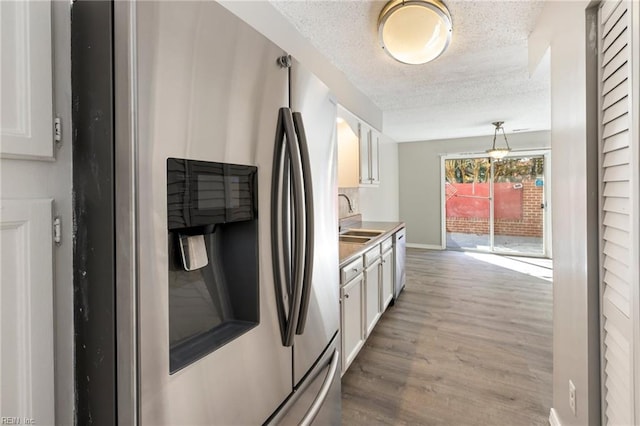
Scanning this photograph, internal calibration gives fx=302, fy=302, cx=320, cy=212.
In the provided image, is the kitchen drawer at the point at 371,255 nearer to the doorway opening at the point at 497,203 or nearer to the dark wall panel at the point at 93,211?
the dark wall panel at the point at 93,211

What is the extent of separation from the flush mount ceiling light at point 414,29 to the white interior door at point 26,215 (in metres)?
1.66

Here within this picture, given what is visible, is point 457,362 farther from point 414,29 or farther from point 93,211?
point 93,211

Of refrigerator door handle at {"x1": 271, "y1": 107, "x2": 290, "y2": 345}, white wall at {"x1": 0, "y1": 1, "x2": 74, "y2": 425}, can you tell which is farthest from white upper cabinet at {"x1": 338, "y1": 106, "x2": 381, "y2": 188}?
white wall at {"x1": 0, "y1": 1, "x2": 74, "y2": 425}

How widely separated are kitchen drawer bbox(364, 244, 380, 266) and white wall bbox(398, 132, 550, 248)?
4359mm

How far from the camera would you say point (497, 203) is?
6.11 metres

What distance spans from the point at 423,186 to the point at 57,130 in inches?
265

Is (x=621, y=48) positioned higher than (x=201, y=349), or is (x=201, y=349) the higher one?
(x=621, y=48)

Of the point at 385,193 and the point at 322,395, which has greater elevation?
the point at 385,193

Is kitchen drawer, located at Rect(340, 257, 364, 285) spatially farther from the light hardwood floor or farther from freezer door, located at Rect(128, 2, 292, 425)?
freezer door, located at Rect(128, 2, 292, 425)

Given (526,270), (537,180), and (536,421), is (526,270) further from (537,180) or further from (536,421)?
Result: (536,421)

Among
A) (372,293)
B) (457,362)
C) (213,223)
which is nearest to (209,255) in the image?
(213,223)

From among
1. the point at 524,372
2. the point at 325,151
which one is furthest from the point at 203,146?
the point at 524,372

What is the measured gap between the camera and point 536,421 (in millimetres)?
1732

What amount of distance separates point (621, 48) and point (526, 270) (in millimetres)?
4738
